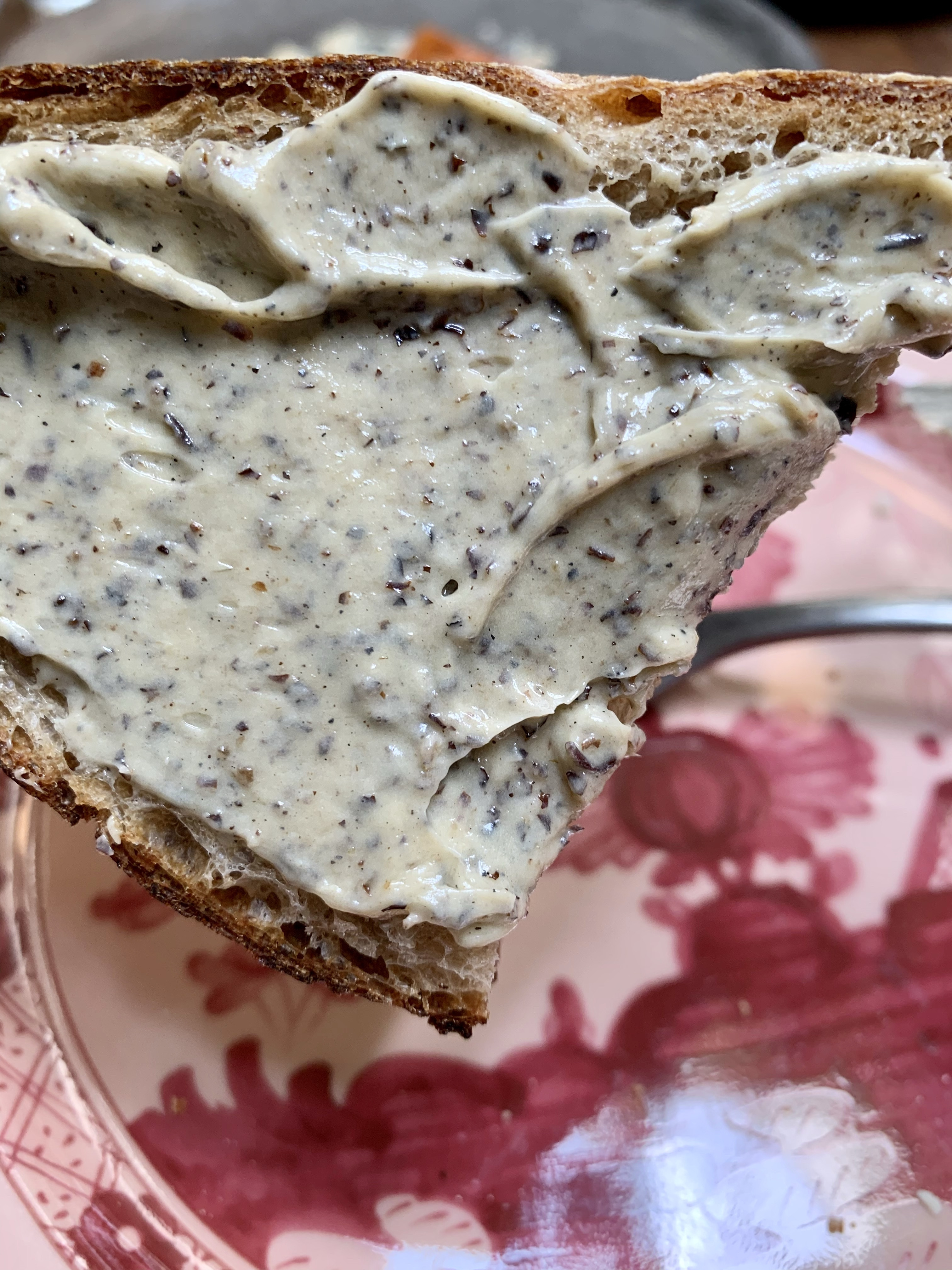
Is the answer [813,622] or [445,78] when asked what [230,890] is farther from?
[813,622]

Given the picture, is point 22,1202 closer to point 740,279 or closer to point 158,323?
point 158,323

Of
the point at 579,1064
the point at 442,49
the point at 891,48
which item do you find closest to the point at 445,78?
the point at 579,1064

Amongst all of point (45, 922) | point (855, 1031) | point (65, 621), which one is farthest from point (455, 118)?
point (855, 1031)

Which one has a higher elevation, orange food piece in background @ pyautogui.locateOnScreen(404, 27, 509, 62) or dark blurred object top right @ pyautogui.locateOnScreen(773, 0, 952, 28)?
dark blurred object top right @ pyautogui.locateOnScreen(773, 0, 952, 28)

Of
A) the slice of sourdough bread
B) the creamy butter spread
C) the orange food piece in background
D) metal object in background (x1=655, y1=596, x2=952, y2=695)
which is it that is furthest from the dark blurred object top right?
the creamy butter spread

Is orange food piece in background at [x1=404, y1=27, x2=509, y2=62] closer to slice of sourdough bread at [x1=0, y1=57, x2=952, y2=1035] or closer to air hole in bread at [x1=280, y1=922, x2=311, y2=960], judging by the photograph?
slice of sourdough bread at [x1=0, y1=57, x2=952, y2=1035]

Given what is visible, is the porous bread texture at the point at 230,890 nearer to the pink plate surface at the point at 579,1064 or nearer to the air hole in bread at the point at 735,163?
the pink plate surface at the point at 579,1064

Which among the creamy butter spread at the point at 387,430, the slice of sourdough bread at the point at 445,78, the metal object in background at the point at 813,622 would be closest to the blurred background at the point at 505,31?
the metal object in background at the point at 813,622
